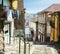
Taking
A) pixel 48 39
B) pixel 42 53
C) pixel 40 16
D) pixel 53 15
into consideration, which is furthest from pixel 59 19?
pixel 40 16

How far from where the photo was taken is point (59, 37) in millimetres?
13289

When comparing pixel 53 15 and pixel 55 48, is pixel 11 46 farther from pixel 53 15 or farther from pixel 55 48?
pixel 53 15

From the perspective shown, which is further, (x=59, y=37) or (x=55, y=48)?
(x=59, y=37)

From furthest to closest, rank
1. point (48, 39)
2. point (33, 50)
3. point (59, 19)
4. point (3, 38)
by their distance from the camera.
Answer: point (48, 39) → point (59, 19) → point (33, 50) → point (3, 38)

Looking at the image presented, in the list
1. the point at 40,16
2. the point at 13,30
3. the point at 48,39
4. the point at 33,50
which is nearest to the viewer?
the point at 33,50

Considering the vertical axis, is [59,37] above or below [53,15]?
below

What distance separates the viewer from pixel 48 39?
15102mm

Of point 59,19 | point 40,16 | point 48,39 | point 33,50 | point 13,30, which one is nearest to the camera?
point 33,50

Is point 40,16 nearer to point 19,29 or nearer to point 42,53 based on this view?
point 19,29

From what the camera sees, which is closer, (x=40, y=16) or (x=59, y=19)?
(x=59, y=19)

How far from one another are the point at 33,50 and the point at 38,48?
45 centimetres

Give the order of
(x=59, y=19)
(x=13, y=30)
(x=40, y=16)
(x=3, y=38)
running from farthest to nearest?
(x=40, y=16) → (x=59, y=19) → (x=13, y=30) → (x=3, y=38)

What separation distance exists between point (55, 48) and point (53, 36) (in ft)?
8.42

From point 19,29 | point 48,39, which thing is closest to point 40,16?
point 48,39
